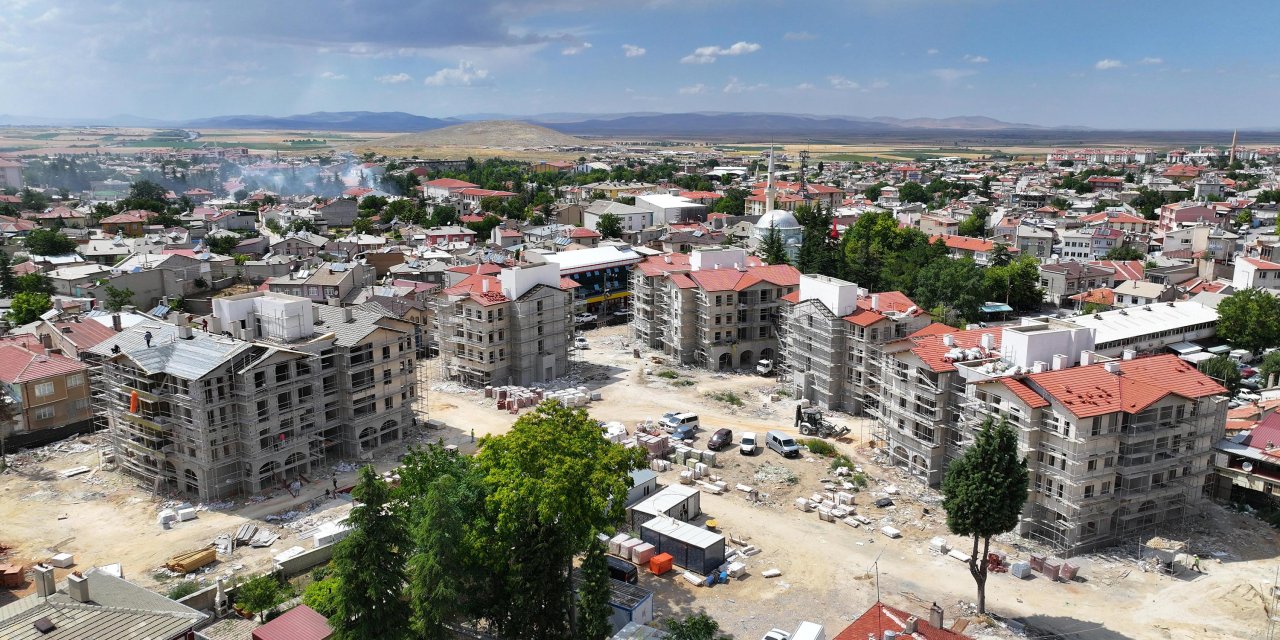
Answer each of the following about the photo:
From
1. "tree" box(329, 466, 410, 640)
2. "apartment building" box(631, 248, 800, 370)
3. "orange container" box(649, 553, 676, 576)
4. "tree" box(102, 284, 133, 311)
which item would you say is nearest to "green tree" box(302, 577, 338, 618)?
"tree" box(329, 466, 410, 640)

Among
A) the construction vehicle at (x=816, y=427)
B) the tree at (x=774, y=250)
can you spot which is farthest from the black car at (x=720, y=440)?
the tree at (x=774, y=250)

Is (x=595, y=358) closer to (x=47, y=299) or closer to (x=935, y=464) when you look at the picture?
(x=935, y=464)

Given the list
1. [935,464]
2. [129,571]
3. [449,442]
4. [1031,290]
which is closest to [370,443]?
[449,442]

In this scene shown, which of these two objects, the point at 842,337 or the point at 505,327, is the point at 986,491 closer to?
the point at 842,337

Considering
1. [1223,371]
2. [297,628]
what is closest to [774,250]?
[1223,371]

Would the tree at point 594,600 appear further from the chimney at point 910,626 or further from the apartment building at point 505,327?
the apartment building at point 505,327

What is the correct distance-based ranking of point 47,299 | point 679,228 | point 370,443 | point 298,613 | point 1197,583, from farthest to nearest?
point 679,228 → point 47,299 → point 370,443 → point 1197,583 → point 298,613
